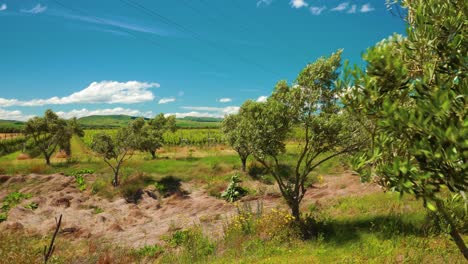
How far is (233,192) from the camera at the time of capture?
28391 millimetres

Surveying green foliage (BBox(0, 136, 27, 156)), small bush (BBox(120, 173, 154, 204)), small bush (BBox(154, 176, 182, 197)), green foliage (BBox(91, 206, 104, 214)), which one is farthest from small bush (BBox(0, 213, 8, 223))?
green foliage (BBox(0, 136, 27, 156))

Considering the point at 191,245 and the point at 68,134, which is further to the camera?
the point at 68,134

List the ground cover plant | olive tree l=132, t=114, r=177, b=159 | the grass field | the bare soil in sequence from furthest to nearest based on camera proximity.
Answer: olive tree l=132, t=114, r=177, b=159
the bare soil
the grass field
the ground cover plant

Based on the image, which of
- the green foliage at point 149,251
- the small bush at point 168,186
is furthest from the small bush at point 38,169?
the green foliage at point 149,251

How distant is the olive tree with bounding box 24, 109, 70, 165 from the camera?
4444 cm

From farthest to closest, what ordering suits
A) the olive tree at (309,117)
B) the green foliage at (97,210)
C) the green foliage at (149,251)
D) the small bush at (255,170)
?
the small bush at (255,170) → the green foliage at (97,210) → the green foliage at (149,251) → the olive tree at (309,117)

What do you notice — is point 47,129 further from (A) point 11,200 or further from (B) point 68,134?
(A) point 11,200

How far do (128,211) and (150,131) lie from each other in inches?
700

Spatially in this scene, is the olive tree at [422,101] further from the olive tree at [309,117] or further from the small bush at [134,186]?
the small bush at [134,186]

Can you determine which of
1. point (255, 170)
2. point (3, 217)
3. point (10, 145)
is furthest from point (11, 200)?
point (10, 145)

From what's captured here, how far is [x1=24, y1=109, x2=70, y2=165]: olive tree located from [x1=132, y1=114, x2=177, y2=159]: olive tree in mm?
14008

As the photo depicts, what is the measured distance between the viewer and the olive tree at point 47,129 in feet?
146

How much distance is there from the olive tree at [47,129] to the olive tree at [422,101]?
47688 mm

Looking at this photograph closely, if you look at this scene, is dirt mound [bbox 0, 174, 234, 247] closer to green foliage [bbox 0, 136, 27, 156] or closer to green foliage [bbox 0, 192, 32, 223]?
green foliage [bbox 0, 192, 32, 223]
